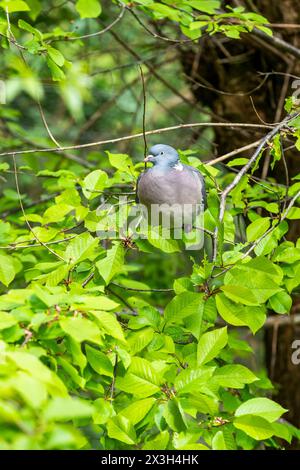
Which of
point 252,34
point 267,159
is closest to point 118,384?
point 267,159

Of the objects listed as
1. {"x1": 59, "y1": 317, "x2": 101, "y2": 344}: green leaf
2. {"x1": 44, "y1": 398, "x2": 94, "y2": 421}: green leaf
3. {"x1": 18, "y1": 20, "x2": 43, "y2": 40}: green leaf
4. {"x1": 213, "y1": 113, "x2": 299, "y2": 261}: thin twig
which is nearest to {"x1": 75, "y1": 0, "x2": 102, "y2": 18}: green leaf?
{"x1": 18, "y1": 20, "x2": 43, "y2": 40}: green leaf

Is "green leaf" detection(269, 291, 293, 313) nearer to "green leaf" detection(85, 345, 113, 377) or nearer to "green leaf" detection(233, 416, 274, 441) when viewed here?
"green leaf" detection(233, 416, 274, 441)

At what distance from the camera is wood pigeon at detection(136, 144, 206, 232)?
1865 millimetres

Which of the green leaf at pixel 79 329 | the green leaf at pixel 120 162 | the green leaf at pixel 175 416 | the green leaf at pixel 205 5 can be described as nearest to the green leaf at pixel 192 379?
the green leaf at pixel 175 416

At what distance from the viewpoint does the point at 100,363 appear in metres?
1.40

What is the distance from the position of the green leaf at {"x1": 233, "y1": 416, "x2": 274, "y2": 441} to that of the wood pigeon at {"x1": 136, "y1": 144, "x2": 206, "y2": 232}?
2.08 ft

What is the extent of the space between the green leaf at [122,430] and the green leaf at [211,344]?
21 centimetres

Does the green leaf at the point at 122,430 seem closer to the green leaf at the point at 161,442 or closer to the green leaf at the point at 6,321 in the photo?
the green leaf at the point at 161,442

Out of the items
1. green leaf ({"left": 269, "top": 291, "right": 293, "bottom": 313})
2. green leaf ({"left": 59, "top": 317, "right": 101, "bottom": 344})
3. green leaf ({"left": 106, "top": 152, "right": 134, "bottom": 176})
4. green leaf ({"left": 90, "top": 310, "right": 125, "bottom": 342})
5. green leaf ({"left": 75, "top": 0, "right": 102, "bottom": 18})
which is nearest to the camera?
green leaf ({"left": 59, "top": 317, "right": 101, "bottom": 344})

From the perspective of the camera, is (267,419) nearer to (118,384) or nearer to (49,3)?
(118,384)

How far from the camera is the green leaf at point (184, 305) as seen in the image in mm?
1508

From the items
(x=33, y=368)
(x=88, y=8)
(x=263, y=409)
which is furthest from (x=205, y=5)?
(x=33, y=368)

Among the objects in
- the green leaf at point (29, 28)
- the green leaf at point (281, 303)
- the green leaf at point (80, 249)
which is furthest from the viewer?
the green leaf at point (29, 28)

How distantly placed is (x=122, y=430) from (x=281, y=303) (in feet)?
1.86
